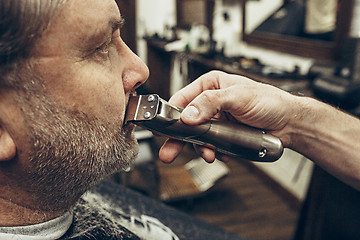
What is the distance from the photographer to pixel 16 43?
66 cm

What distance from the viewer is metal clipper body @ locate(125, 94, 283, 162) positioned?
84 centimetres

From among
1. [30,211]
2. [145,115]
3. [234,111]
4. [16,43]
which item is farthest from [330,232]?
[16,43]

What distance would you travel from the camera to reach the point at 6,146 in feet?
2.35

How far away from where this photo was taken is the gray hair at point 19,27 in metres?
0.63

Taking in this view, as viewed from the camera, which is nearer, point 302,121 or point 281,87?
point 302,121

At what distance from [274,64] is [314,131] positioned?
180cm

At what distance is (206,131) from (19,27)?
517 millimetres

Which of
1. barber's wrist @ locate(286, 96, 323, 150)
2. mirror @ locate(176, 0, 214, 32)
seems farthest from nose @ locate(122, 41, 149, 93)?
mirror @ locate(176, 0, 214, 32)

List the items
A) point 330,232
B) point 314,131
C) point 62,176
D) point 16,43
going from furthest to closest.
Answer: point 330,232, point 314,131, point 62,176, point 16,43

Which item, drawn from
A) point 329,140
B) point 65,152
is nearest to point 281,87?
point 329,140

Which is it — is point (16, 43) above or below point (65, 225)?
above

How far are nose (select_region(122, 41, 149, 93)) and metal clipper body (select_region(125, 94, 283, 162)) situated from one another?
45 mm

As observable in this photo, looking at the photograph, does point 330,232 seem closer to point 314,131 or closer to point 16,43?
point 314,131

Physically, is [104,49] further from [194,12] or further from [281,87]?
[194,12]
